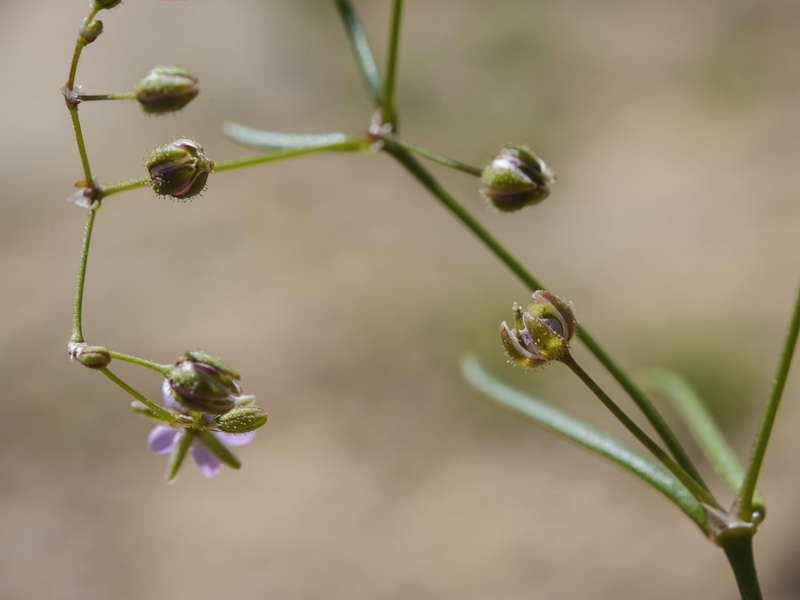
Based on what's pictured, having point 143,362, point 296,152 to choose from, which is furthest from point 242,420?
point 296,152

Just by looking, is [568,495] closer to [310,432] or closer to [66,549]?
[310,432]

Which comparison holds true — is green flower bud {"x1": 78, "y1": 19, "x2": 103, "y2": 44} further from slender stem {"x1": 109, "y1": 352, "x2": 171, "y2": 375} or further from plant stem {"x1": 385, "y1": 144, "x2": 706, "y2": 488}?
plant stem {"x1": 385, "y1": 144, "x2": 706, "y2": 488}

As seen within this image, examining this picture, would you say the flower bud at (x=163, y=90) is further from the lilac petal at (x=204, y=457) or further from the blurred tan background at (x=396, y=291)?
the blurred tan background at (x=396, y=291)

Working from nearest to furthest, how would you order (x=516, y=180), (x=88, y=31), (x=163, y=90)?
(x=88, y=31)
(x=163, y=90)
(x=516, y=180)

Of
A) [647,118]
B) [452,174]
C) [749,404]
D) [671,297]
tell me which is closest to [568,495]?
[749,404]

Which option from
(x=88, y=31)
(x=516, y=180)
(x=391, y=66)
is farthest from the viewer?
(x=391, y=66)

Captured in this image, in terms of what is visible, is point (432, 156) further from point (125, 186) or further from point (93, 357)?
point (93, 357)

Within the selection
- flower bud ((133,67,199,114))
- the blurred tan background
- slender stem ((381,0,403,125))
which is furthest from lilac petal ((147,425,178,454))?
the blurred tan background
